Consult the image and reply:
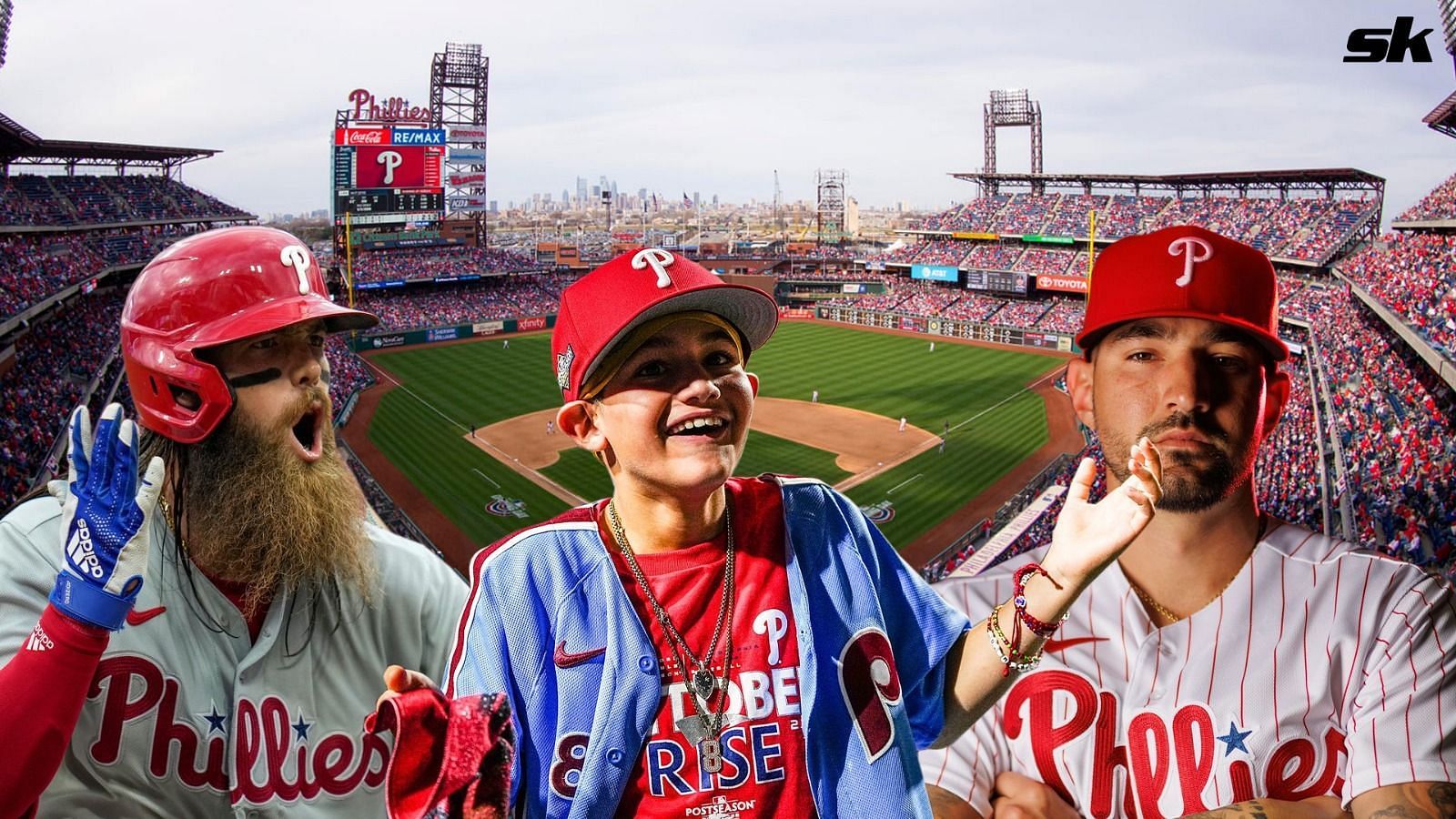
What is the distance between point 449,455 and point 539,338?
20639mm

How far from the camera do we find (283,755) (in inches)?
102

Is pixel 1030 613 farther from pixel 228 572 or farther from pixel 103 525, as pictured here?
pixel 228 572

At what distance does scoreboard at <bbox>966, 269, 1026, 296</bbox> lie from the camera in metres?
45.1

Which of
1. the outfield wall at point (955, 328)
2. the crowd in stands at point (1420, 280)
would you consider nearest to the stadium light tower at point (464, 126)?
the outfield wall at point (955, 328)

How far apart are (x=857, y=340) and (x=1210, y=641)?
41053mm

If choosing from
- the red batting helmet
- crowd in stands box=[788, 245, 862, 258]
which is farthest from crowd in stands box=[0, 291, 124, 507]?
crowd in stands box=[788, 245, 862, 258]

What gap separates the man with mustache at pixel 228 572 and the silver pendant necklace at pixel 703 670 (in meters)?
1.31

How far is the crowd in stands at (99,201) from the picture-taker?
97.8 ft

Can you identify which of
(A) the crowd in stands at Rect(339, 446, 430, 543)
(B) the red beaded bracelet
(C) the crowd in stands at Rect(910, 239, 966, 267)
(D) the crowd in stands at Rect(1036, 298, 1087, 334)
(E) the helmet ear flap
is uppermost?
(C) the crowd in stands at Rect(910, 239, 966, 267)

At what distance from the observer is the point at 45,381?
1842 centimetres

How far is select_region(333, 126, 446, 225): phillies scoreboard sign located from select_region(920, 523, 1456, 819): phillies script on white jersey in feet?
164

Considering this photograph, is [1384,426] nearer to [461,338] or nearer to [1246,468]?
[1246,468]

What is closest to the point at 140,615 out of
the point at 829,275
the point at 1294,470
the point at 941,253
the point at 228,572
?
the point at 228,572

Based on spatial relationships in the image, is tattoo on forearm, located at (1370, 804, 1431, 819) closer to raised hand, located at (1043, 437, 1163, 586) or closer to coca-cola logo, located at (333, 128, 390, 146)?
raised hand, located at (1043, 437, 1163, 586)
